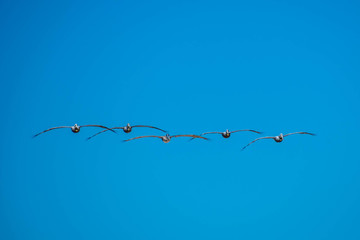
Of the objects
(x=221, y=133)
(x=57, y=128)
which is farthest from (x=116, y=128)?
(x=221, y=133)

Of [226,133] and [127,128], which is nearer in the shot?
[127,128]

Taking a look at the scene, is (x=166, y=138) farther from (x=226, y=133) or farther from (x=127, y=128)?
(x=226, y=133)

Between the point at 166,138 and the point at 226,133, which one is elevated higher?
the point at 226,133

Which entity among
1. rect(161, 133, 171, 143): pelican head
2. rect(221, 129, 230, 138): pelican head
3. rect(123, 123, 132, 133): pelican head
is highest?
rect(221, 129, 230, 138): pelican head

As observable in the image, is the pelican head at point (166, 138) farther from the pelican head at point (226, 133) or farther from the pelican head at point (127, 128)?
the pelican head at point (226, 133)

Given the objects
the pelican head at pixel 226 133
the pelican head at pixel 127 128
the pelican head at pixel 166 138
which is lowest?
the pelican head at pixel 166 138

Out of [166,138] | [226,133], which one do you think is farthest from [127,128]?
[226,133]

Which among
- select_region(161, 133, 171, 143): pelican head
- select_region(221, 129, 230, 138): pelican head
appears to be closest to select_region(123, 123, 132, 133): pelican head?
select_region(161, 133, 171, 143): pelican head

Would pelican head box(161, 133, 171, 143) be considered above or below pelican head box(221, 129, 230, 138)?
below

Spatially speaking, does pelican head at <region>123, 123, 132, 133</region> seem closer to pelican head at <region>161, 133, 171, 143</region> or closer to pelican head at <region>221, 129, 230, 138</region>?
pelican head at <region>161, 133, 171, 143</region>

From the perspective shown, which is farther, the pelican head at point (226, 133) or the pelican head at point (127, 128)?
the pelican head at point (226, 133)

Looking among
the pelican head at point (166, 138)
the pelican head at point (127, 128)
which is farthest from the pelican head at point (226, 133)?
the pelican head at point (127, 128)

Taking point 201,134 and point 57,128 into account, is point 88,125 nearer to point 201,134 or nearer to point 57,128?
point 57,128

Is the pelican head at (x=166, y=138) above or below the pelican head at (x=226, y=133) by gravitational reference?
below
